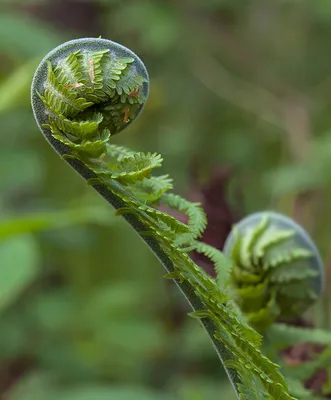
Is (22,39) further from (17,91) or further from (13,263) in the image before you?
(13,263)

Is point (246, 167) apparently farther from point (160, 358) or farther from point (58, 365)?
point (58, 365)

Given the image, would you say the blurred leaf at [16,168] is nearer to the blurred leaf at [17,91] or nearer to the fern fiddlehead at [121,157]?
the blurred leaf at [17,91]

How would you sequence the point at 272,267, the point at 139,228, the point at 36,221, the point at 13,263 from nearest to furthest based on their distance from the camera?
1. the point at 139,228
2. the point at 272,267
3. the point at 36,221
4. the point at 13,263

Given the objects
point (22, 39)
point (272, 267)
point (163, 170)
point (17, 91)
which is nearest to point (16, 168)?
point (22, 39)

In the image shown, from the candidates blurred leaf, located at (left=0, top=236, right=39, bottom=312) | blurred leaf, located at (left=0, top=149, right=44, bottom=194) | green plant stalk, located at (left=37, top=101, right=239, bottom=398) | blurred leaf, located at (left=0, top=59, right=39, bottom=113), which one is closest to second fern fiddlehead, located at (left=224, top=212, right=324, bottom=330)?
green plant stalk, located at (left=37, top=101, right=239, bottom=398)

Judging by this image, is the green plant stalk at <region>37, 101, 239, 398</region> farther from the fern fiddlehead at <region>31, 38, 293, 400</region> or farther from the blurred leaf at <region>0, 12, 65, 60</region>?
the blurred leaf at <region>0, 12, 65, 60</region>

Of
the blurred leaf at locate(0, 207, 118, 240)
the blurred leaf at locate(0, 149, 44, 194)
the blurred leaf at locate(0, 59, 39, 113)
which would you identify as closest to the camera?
the blurred leaf at locate(0, 207, 118, 240)

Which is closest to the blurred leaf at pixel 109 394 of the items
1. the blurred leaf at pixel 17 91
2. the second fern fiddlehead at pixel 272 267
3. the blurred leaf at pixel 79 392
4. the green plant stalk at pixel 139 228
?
the blurred leaf at pixel 79 392

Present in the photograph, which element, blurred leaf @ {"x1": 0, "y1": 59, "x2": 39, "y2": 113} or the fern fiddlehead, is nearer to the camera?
the fern fiddlehead
